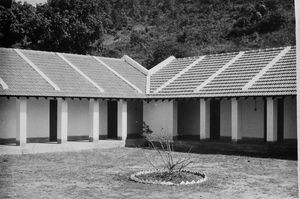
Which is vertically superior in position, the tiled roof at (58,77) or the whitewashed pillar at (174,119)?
the tiled roof at (58,77)

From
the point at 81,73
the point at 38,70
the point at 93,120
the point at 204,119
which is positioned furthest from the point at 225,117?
the point at 38,70

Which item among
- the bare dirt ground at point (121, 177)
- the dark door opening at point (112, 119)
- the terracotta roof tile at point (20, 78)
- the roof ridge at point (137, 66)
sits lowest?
the bare dirt ground at point (121, 177)

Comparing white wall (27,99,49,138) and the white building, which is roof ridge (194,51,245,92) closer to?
the white building

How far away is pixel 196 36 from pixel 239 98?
104 ft

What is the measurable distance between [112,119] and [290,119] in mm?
9709

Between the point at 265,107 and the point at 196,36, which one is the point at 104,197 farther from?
the point at 196,36

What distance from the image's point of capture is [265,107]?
2227cm

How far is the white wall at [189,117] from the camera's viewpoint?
83.4 ft

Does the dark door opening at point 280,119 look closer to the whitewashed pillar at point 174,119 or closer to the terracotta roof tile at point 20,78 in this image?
the whitewashed pillar at point 174,119

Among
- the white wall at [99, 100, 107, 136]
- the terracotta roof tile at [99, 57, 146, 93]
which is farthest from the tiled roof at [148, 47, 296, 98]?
the white wall at [99, 100, 107, 136]

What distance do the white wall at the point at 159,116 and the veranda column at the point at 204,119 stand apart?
1.99 meters

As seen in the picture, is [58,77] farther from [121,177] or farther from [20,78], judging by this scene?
[121,177]

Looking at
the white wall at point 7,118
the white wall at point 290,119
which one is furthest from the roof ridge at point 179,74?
the white wall at point 7,118

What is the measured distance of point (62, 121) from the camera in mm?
21938
